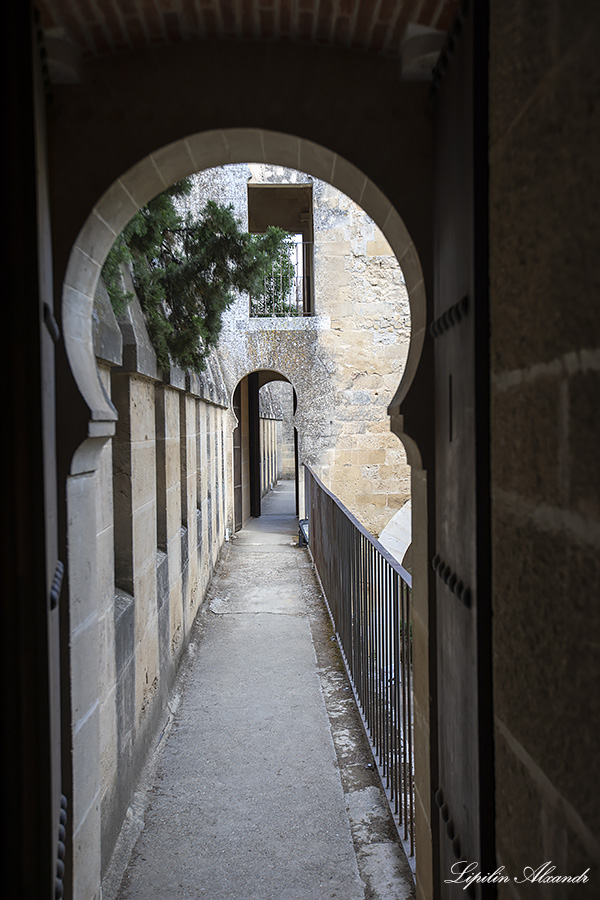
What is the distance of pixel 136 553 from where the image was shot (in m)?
3.95

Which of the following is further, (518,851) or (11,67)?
(11,67)

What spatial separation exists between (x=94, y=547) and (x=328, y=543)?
15.0 ft

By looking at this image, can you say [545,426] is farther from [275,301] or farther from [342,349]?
[275,301]

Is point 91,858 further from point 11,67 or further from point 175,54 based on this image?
point 175,54

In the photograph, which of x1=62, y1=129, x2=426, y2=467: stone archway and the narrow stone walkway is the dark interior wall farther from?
the narrow stone walkway

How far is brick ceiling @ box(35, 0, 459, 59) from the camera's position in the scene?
2.11m

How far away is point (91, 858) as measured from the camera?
255 centimetres

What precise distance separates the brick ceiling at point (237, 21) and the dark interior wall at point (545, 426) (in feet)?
2.04

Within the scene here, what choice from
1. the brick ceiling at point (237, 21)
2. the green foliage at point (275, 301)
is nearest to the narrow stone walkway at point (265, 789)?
the brick ceiling at point (237, 21)

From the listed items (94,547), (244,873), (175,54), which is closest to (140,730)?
(244,873)

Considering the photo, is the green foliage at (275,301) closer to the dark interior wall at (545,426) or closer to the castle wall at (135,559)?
the castle wall at (135,559)

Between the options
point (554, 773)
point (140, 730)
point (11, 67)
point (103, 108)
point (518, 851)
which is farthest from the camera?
point (140, 730)

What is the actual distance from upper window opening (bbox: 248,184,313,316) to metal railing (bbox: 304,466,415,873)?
6.49 m

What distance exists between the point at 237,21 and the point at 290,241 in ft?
32.6
